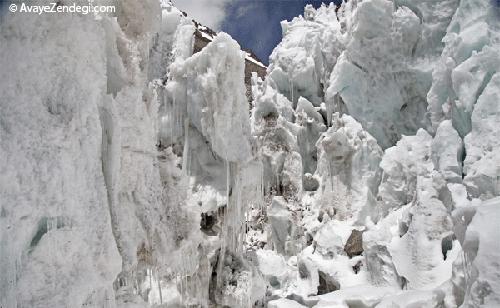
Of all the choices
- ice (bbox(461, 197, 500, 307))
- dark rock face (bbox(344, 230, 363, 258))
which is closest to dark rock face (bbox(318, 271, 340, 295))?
dark rock face (bbox(344, 230, 363, 258))

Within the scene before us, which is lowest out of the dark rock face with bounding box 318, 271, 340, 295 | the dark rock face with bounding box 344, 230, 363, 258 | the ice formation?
the dark rock face with bounding box 318, 271, 340, 295

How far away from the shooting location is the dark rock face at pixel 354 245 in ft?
67.5

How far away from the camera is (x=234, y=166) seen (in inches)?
441

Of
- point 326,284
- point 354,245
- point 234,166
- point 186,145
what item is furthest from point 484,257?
point 354,245

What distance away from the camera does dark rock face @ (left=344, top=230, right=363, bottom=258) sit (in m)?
20.6

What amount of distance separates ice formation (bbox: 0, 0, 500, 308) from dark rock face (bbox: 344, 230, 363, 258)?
0.05m

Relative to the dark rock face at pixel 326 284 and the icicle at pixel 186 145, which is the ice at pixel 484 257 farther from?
the dark rock face at pixel 326 284

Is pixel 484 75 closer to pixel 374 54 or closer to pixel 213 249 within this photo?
pixel 213 249

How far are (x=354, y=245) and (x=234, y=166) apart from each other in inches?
444

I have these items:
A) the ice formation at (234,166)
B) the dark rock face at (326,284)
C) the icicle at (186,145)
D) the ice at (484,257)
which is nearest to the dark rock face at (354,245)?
the ice formation at (234,166)

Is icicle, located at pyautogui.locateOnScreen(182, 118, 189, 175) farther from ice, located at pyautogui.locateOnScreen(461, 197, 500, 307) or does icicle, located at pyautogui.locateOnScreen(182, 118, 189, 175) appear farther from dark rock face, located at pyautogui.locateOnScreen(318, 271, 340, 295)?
dark rock face, located at pyautogui.locateOnScreen(318, 271, 340, 295)

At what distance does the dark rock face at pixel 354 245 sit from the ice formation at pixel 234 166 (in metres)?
0.05

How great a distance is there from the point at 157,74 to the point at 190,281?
5523 mm

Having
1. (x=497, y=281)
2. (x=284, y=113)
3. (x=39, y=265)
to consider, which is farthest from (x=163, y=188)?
(x=284, y=113)
